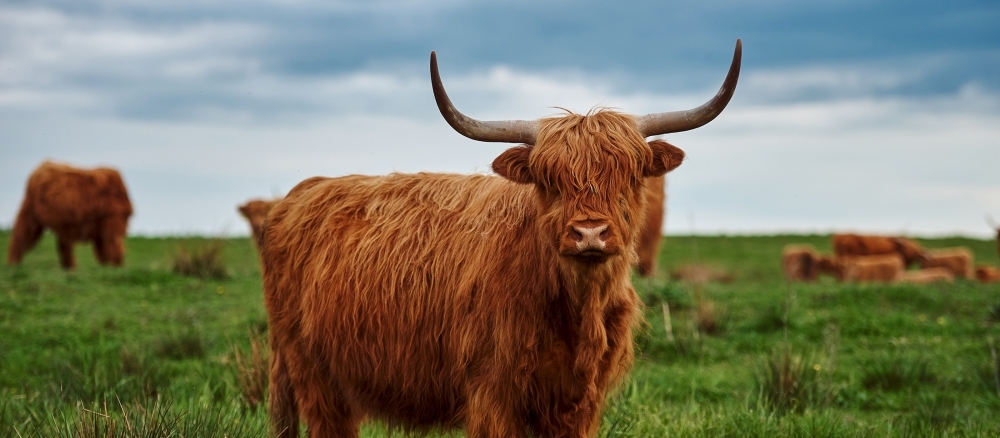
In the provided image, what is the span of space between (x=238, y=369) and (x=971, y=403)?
18.1 ft

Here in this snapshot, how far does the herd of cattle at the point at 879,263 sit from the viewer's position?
54.1 feet


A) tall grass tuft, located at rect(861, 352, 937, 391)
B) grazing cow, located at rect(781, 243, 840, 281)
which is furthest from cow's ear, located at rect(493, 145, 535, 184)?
grazing cow, located at rect(781, 243, 840, 281)

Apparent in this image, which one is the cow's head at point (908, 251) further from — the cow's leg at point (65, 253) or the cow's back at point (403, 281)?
the cow's back at point (403, 281)

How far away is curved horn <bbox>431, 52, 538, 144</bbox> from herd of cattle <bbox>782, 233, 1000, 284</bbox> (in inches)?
462

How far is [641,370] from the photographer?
279 inches

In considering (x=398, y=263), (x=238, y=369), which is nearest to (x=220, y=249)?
(x=238, y=369)

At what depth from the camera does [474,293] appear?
434 centimetres

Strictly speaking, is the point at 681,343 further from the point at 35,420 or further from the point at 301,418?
the point at 35,420

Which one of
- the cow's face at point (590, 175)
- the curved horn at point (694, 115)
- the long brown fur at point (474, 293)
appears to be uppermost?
the curved horn at point (694, 115)

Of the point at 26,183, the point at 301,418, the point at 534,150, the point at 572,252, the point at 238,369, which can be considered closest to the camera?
the point at 572,252

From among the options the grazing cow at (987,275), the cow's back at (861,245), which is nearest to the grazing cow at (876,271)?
the grazing cow at (987,275)

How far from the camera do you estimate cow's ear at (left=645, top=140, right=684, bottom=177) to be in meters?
4.11

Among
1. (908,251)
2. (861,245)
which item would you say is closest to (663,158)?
(861,245)

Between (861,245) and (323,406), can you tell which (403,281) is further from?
(861,245)
